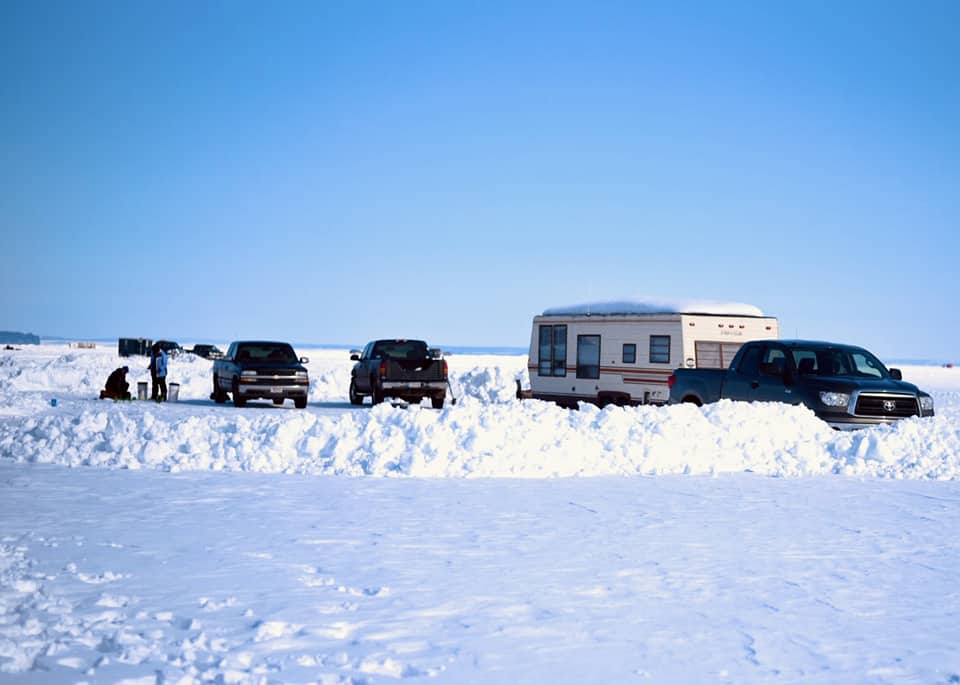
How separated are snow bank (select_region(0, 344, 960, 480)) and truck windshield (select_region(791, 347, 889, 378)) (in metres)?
1.60

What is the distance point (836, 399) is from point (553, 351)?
10884 mm

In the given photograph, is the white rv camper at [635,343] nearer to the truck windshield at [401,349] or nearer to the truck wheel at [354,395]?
the truck windshield at [401,349]

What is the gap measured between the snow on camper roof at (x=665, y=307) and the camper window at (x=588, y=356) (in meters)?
0.68

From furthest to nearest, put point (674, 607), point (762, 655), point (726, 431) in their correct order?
point (726, 431)
point (674, 607)
point (762, 655)

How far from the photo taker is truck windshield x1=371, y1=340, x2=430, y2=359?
1131 inches

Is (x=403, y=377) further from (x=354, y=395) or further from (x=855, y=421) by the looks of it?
(x=855, y=421)

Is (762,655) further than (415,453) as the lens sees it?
No

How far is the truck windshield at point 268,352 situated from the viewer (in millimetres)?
28578

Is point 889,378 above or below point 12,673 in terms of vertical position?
above

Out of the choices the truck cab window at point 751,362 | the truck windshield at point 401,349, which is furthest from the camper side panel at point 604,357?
the truck cab window at point 751,362

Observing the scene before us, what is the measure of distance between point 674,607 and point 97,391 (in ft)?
107

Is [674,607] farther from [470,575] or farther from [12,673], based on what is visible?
[12,673]

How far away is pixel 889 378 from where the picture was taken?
17.2 meters


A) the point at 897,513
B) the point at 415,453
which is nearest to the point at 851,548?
the point at 897,513
